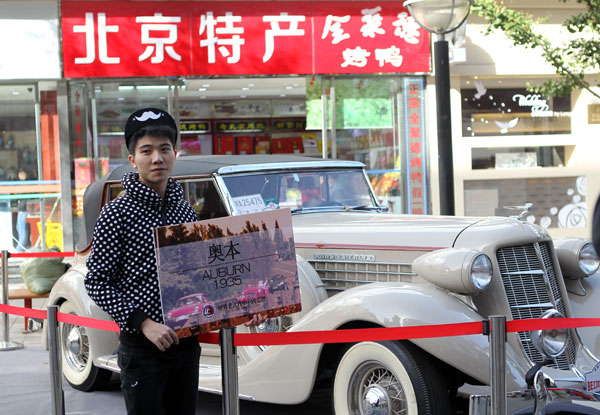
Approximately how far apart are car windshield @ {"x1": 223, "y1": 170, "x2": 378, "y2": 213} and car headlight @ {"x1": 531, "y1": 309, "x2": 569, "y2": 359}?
2.13m

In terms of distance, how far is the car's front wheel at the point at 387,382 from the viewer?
3.93 metres

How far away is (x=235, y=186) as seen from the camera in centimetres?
569

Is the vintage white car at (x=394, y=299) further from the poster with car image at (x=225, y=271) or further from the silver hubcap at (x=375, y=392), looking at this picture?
the poster with car image at (x=225, y=271)

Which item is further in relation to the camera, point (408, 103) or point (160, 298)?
point (408, 103)

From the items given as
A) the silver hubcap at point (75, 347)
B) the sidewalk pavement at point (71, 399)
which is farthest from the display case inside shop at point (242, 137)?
the silver hubcap at point (75, 347)

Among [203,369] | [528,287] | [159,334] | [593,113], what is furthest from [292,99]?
[159,334]

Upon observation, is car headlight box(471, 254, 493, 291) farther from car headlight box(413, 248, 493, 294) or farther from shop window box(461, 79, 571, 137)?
shop window box(461, 79, 571, 137)

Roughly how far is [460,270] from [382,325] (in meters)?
0.52

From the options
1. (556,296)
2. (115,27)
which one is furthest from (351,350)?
(115,27)

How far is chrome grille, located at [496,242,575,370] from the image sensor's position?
445 cm

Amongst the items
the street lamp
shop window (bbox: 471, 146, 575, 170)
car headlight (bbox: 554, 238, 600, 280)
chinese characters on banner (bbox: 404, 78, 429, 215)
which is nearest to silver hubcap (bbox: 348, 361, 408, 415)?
car headlight (bbox: 554, 238, 600, 280)

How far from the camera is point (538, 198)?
1334 centimetres

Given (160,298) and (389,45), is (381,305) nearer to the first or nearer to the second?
(160,298)

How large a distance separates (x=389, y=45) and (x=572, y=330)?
8516mm
